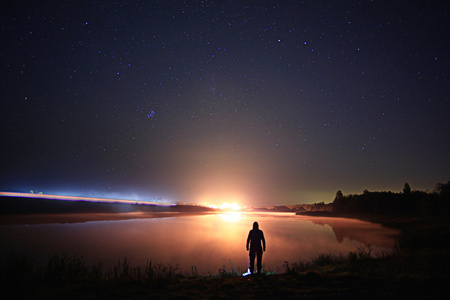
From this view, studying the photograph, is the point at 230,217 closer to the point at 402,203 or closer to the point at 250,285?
the point at 402,203

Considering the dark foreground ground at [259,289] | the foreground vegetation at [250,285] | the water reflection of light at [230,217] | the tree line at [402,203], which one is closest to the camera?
the dark foreground ground at [259,289]

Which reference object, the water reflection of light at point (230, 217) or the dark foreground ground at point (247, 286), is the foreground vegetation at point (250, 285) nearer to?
the dark foreground ground at point (247, 286)

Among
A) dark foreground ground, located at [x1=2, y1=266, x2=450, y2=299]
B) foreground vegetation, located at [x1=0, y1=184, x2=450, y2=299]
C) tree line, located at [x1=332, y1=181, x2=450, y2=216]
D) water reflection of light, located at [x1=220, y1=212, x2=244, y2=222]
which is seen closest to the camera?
dark foreground ground, located at [x1=2, y1=266, x2=450, y2=299]

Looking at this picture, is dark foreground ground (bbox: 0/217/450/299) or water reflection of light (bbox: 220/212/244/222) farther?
water reflection of light (bbox: 220/212/244/222)

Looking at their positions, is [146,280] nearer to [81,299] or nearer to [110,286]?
[110,286]

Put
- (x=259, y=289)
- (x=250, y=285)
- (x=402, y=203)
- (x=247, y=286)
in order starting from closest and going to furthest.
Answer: (x=259, y=289) < (x=247, y=286) < (x=250, y=285) < (x=402, y=203)

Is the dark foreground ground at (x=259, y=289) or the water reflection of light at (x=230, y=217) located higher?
the dark foreground ground at (x=259, y=289)

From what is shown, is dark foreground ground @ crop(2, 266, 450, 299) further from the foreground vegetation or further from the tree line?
the tree line

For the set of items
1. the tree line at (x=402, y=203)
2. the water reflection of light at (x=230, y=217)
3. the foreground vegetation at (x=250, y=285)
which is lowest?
the water reflection of light at (x=230, y=217)

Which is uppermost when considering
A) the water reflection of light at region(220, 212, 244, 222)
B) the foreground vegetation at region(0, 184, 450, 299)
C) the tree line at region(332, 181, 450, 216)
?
the foreground vegetation at region(0, 184, 450, 299)

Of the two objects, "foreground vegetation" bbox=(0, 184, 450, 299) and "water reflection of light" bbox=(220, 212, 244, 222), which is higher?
"foreground vegetation" bbox=(0, 184, 450, 299)

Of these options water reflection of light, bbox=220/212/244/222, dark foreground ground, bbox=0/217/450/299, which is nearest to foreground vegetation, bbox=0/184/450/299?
dark foreground ground, bbox=0/217/450/299

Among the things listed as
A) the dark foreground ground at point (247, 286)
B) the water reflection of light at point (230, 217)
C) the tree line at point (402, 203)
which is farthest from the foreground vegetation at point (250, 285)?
the water reflection of light at point (230, 217)

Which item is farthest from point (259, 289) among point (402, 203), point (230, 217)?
point (402, 203)
